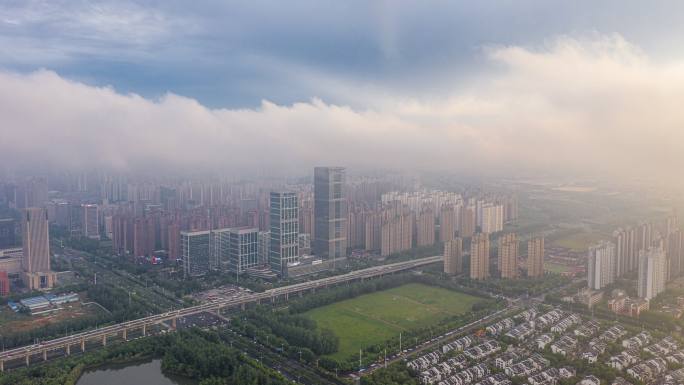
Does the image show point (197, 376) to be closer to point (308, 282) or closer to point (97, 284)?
point (308, 282)

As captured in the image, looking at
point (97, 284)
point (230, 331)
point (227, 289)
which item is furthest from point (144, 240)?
point (230, 331)

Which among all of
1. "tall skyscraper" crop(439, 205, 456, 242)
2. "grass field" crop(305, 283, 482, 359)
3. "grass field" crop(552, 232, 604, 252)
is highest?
"tall skyscraper" crop(439, 205, 456, 242)

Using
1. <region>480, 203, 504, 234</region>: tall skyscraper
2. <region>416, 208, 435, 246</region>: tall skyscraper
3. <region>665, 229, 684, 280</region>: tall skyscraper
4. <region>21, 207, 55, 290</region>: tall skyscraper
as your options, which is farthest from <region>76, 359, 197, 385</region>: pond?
<region>480, 203, 504, 234</region>: tall skyscraper

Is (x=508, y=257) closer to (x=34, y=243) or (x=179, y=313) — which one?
(x=179, y=313)

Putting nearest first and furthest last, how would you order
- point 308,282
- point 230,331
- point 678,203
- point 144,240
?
point 230,331 → point 308,282 → point 678,203 → point 144,240

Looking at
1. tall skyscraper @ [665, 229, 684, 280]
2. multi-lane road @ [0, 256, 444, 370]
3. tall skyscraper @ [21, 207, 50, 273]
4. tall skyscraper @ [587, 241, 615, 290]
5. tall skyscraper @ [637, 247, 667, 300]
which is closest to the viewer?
multi-lane road @ [0, 256, 444, 370]

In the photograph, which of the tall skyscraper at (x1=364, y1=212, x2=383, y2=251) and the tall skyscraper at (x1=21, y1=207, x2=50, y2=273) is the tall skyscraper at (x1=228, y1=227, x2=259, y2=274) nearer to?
the tall skyscraper at (x1=364, y1=212, x2=383, y2=251)
